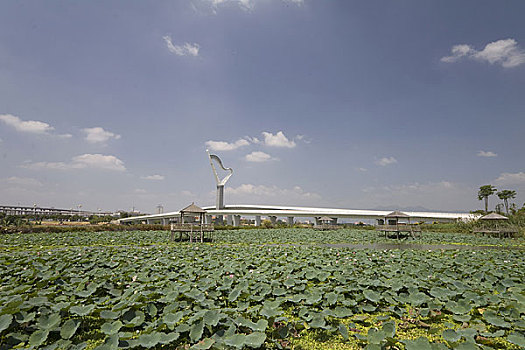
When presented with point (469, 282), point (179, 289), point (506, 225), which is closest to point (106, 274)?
point (179, 289)

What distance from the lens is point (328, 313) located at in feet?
14.0

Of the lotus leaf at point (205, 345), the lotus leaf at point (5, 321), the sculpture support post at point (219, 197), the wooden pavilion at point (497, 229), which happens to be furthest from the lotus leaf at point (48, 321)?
the sculpture support post at point (219, 197)

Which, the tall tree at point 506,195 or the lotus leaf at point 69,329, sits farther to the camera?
the tall tree at point 506,195

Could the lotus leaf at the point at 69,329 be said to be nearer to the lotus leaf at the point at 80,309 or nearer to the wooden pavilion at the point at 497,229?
the lotus leaf at the point at 80,309

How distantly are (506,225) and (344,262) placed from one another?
28137mm

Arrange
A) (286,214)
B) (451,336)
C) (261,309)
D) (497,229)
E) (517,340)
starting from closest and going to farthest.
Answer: (517,340) → (451,336) → (261,309) → (497,229) → (286,214)

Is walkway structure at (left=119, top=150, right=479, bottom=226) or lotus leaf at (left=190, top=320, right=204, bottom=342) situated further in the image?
walkway structure at (left=119, top=150, right=479, bottom=226)

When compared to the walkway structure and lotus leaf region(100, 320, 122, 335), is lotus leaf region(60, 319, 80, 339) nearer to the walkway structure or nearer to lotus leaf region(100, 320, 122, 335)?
lotus leaf region(100, 320, 122, 335)

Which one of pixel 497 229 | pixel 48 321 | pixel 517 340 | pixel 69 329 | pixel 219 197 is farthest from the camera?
pixel 219 197

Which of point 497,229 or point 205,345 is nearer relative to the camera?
point 205,345

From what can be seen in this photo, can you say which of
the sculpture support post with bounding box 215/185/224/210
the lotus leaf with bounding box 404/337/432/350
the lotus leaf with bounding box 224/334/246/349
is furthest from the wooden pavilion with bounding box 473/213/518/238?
the sculpture support post with bounding box 215/185/224/210

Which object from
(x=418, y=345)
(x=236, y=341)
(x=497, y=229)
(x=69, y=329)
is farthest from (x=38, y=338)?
(x=497, y=229)

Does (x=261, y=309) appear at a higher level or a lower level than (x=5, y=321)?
lower

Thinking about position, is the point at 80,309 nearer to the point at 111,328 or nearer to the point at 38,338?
the point at 38,338
